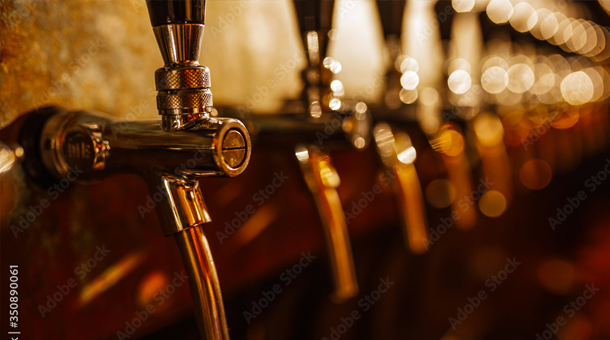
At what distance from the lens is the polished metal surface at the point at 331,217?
60cm

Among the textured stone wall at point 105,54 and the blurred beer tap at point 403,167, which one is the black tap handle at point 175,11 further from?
the blurred beer tap at point 403,167

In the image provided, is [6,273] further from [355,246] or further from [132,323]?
[355,246]

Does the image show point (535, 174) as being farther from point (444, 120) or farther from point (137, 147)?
point (137, 147)

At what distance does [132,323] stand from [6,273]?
0.16 metres

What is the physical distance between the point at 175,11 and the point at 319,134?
25 cm

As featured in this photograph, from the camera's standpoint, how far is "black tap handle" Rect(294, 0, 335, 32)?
63 centimetres

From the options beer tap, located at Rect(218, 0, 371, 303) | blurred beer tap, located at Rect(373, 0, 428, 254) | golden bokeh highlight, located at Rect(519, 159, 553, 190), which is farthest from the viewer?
golden bokeh highlight, located at Rect(519, 159, 553, 190)

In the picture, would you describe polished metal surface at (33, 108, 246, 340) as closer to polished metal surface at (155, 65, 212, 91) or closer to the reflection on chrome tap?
polished metal surface at (155, 65, 212, 91)

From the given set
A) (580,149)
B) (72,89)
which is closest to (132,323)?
(72,89)

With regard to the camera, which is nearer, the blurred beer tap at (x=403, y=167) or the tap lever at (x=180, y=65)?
the tap lever at (x=180, y=65)

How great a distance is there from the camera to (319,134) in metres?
0.61

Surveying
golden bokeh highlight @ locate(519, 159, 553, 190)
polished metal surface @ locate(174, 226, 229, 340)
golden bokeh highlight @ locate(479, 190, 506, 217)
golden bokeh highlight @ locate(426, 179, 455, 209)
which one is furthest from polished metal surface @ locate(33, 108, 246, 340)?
golden bokeh highlight @ locate(519, 159, 553, 190)

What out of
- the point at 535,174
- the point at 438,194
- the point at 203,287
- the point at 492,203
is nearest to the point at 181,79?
the point at 203,287

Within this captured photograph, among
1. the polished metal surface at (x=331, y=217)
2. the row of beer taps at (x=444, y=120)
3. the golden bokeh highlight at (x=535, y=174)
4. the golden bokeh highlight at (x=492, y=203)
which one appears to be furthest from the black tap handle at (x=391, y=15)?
the golden bokeh highlight at (x=535, y=174)
